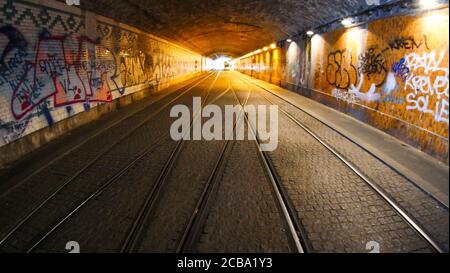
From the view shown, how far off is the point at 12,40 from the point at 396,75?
10671mm

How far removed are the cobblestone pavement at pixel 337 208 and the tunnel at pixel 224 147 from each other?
0.10ft

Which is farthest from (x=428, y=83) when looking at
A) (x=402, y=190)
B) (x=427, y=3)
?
(x=402, y=190)

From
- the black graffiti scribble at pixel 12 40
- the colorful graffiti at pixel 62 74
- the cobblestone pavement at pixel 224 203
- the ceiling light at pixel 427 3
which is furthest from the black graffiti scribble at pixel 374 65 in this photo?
the black graffiti scribble at pixel 12 40

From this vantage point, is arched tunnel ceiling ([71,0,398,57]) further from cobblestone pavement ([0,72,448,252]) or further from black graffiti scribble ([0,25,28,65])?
cobblestone pavement ([0,72,448,252])

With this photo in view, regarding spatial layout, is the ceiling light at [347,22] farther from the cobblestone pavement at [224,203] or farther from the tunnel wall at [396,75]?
the cobblestone pavement at [224,203]

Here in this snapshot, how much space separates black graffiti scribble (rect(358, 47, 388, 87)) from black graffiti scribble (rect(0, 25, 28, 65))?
10.7 m

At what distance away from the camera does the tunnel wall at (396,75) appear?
7215mm

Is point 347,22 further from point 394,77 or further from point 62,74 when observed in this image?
point 62,74

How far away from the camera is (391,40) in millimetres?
9266

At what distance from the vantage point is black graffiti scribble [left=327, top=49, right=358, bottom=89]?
1228 centimetres

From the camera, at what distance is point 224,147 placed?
8000 millimetres

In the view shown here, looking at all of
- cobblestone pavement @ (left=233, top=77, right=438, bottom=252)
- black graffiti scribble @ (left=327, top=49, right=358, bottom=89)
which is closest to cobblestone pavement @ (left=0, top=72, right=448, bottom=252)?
cobblestone pavement @ (left=233, top=77, right=438, bottom=252)

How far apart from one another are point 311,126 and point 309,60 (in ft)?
30.4
